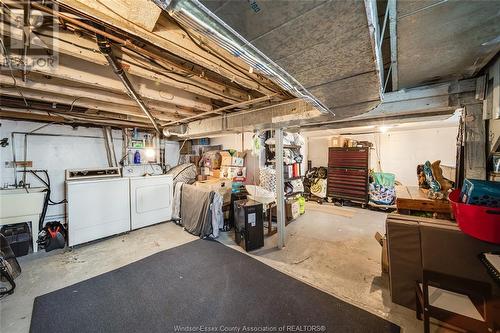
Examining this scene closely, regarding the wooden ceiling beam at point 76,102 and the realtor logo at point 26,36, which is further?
the wooden ceiling beam at point 76,102

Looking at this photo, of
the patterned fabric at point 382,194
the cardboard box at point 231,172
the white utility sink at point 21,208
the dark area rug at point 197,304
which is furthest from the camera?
the patterned fabric at point 382,194

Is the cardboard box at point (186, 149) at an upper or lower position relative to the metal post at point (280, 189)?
upper

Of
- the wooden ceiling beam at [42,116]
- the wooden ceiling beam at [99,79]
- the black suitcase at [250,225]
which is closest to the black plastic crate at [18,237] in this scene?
the wooden ceiling beam at [42,116]

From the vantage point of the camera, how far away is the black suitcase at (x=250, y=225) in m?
3.01

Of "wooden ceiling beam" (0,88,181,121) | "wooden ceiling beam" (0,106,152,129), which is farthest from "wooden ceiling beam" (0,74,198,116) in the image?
"wooden ceiling beam" (0,106,152,129)

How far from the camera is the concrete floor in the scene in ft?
6.29

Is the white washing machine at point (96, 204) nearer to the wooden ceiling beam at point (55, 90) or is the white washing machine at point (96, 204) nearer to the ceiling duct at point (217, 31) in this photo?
the wooden ceiling beam at point (55, 90)

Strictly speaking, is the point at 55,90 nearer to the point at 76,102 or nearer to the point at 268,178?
the point at 76,102

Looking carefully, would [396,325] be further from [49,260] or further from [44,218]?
[44,218]

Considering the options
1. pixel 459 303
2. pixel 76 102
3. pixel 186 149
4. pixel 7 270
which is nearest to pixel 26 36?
pixel 76 102

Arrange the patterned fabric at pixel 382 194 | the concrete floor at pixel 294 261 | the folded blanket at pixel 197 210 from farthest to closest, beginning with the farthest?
the patterned fabric at pixel 382 194 → the folded blanket at pixel 197 210 → the concrete floor at pixel 294 261

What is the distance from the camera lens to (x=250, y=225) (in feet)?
10.0

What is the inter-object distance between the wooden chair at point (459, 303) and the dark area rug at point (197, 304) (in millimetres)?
386

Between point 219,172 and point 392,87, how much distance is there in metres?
3.65
